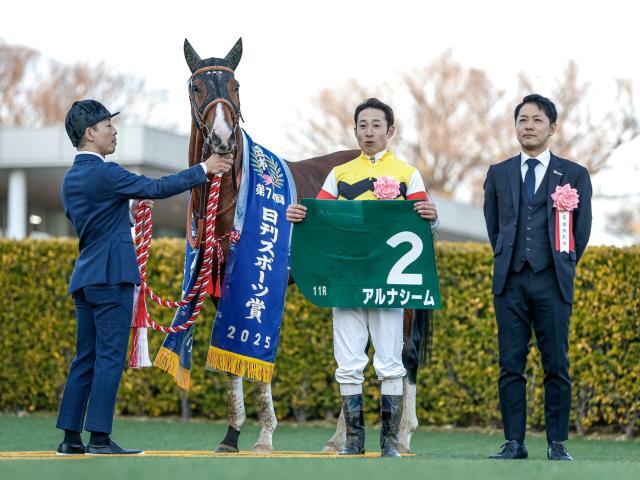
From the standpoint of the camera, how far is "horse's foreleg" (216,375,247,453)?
669cm

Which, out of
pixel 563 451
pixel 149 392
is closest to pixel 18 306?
pixel 149 392

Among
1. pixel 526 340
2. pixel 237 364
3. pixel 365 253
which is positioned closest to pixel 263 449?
pixel 237 364

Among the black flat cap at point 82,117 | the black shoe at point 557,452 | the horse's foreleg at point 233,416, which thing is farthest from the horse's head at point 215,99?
the black shoe at point 557,452

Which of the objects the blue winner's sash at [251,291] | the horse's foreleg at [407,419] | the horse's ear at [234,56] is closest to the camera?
the blue winner's sash at [251,291]

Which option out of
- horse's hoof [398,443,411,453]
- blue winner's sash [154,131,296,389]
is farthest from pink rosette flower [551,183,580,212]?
horse's hoof [398,443,411,453]

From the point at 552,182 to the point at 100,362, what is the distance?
2766 millimetres

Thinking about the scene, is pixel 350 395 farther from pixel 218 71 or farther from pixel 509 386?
pixel 218 71

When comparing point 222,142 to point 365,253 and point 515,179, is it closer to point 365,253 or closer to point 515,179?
point 365,253

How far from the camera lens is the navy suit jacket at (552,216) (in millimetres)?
5984

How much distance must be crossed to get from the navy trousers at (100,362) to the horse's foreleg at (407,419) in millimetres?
2274

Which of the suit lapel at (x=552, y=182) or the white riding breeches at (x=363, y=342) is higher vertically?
the suit lapel at (x=552, y=182)

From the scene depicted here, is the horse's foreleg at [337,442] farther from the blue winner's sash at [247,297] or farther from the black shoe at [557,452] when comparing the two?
the black shoe at [557,452]

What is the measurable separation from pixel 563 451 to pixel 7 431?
17.6ft

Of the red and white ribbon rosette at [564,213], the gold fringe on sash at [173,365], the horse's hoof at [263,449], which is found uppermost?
the red and white ribbon rosette at [564,213]
